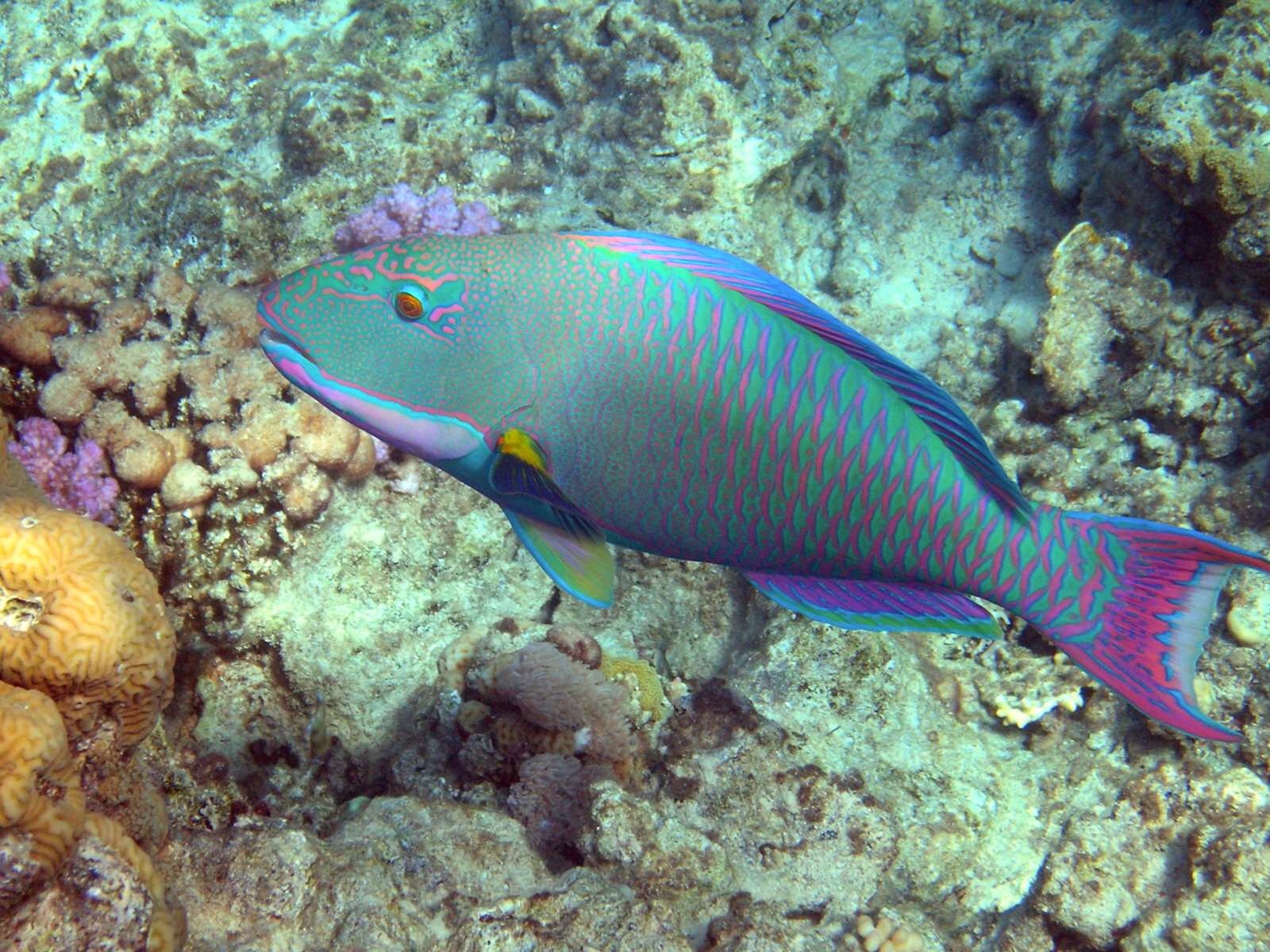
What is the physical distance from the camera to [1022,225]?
4.93 m

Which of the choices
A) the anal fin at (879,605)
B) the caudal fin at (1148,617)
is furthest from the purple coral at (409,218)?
the caudal fin at (1148,617)

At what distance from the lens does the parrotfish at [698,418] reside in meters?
1.77

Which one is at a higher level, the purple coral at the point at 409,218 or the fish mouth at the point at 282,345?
the fish mouth at the point at 282,345

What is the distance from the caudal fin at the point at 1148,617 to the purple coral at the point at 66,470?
383 cm

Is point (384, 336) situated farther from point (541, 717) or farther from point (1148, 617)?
point (541, 717)

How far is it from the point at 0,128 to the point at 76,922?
Answer: 18.4ft

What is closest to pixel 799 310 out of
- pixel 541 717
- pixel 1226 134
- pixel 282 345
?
pixel 282 345

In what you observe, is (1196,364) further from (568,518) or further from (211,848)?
(211,848)

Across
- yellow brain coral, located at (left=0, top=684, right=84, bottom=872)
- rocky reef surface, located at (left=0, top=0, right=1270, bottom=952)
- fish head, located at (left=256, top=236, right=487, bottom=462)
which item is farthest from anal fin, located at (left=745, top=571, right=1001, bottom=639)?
yellow brain coral, located at (left=0, top=684, right=84, bottom=872)

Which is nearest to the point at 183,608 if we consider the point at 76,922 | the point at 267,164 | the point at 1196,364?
the point at 76,922

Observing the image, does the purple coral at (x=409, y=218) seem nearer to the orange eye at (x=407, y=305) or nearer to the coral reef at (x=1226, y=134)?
the orange eye at (x=407, y=305)

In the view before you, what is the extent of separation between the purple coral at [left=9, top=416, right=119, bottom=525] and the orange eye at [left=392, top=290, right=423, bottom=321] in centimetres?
257

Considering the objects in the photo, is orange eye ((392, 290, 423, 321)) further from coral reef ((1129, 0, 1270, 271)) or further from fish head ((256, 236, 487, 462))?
coral reef ((1129, 0, 1270, 271))

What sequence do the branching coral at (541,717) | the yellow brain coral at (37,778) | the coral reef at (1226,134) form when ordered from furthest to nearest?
the coral reef at (1226,134) < the branching coral at (541,717) < the yellow brain coral at (37,778)
